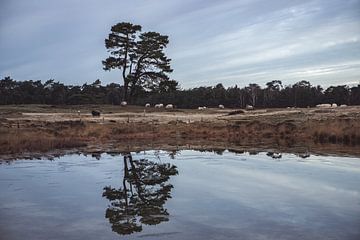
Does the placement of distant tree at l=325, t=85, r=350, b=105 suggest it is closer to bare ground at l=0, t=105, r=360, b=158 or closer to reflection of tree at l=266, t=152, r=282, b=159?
bare ground at l=0, t=105, r=360, b=158

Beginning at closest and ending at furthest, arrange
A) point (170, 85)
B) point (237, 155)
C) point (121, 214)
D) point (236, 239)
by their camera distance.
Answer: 1. point (236, 239)
2. point (121, 214)
3. point (237, 155)
4. point (170, 85)

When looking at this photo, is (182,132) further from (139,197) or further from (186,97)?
→ (186,97)

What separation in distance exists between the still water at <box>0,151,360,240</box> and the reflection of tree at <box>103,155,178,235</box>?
0.7 inches

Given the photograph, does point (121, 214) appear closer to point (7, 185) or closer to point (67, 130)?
point (7, 185)

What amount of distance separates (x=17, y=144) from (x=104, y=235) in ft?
50.2

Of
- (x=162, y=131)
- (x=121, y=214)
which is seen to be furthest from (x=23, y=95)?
(x=121, y=214)

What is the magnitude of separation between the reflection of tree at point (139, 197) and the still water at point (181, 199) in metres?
0.02

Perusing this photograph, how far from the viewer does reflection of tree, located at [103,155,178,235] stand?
24.0 feet

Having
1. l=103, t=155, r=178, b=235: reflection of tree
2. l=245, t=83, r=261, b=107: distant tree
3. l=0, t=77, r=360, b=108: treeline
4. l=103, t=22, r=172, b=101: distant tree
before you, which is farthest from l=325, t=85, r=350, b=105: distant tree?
l=103, t=155, r=178, b=235: reflection of tree

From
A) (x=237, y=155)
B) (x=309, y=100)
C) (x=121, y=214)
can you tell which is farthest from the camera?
(x=309, y=100)

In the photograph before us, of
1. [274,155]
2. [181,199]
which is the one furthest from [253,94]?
[181,199]

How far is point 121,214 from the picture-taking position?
25.8 feet

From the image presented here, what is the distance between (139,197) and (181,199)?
99cm

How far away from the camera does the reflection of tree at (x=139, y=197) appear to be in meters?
7.32
